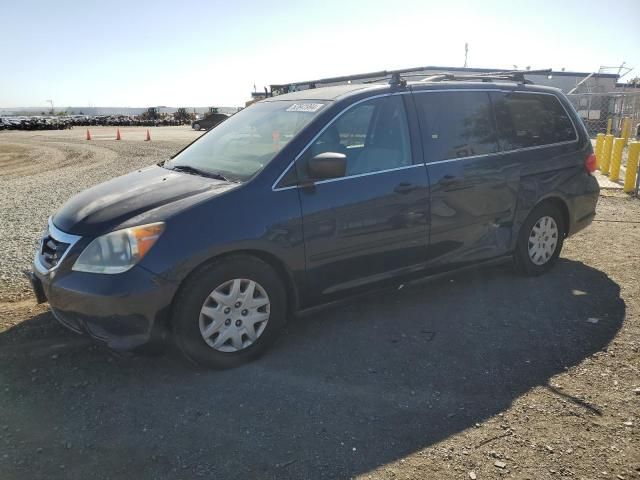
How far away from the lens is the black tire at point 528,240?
4980mm

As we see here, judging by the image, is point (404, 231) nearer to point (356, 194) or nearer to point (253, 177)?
point (356, 194)

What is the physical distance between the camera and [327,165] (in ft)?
11.4

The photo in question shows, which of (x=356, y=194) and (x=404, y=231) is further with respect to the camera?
(x=404, y=231)

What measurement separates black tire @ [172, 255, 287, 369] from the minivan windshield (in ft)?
2.19

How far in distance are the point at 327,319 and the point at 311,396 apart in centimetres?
118

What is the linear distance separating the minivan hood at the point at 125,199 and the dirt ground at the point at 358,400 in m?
0.94

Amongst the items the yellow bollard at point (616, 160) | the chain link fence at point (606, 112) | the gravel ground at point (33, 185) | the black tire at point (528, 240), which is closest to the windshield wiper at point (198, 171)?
the gravel ground at point (33, 185)

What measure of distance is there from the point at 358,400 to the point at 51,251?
2285 mm

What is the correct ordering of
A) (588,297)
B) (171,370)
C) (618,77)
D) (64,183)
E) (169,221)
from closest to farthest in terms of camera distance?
(169,221), (171,370), (588,297), (64,183), (618,77)

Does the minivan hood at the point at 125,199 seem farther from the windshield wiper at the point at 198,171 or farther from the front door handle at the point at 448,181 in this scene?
the front door handle at the point at 448,181

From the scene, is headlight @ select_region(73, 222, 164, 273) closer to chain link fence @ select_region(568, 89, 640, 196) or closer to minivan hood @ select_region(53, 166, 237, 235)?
minivan hood @ select_region(53, 166, 237, 235)

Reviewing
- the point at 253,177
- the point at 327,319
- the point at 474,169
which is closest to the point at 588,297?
the point at 474,169

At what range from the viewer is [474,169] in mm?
4418

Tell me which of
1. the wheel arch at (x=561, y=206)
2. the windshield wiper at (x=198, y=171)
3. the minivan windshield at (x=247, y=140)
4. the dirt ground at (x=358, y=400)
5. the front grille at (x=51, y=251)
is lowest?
the dirt ground at (x=358, y=400)
